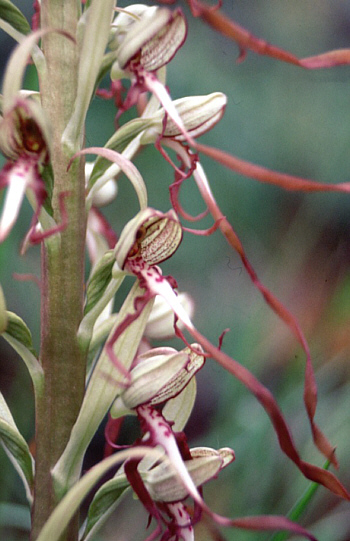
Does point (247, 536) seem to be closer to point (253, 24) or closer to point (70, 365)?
point (70, 365)

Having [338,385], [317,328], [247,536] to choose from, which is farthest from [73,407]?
[338,385]

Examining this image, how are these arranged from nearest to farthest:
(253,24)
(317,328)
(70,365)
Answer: (70,365), (317,328), (253,24)

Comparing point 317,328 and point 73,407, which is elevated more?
point 73,407

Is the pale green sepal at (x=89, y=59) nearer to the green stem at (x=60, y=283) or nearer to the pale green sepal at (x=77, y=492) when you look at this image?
the green stem at (x=60, y=283)

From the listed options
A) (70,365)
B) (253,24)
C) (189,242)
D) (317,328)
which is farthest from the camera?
(253,24)

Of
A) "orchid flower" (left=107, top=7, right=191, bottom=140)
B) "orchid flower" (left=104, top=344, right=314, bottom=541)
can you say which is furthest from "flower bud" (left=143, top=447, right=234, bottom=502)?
"orchid flower" (left=107, top=7, right=191, bottom=140)

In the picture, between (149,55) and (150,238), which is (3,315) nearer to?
(150,238)

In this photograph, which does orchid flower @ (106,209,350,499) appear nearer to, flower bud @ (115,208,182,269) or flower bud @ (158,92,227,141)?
flower bud @ (115,208,182,269)

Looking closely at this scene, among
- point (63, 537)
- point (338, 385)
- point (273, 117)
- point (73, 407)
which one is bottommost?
point (338, 385)
